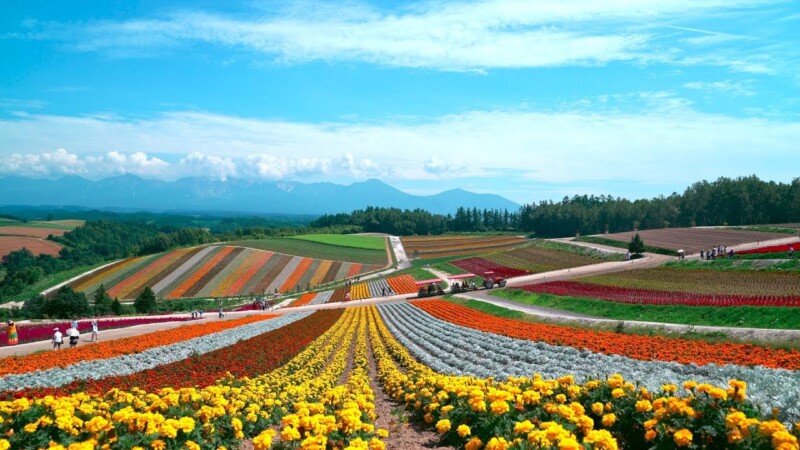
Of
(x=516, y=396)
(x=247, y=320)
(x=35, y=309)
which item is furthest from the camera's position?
(x=35, y=309)

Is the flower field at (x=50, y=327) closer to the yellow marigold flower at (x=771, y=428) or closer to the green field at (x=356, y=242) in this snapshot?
the yellow marigold flower at (x=771, y=428)

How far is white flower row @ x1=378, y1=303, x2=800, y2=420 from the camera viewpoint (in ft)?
29.5

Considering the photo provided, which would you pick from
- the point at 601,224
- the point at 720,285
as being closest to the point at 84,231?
the point at 601,224

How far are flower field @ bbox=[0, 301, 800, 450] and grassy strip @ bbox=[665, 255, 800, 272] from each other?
2489 centimetres

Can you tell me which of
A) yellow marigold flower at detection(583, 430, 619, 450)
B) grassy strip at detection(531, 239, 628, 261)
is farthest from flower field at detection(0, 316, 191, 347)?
grassy strip at detection(531, 239, 628, 261)

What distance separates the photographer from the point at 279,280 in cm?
7956

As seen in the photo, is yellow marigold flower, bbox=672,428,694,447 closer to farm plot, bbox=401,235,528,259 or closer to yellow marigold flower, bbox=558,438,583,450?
yellow marigold flower, bbox=558,438,583,450

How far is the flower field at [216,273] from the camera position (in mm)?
74250

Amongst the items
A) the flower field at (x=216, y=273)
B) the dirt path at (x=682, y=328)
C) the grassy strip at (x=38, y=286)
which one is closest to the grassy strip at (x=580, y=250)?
the dirt path at (x=682, y=328)

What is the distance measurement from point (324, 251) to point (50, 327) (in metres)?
72.9

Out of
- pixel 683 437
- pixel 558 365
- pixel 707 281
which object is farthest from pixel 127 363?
pixel 707 281

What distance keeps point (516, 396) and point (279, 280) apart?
73676 millimetres

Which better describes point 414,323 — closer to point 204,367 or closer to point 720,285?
point 204,367

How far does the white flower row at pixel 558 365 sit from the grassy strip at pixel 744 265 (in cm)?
2385
